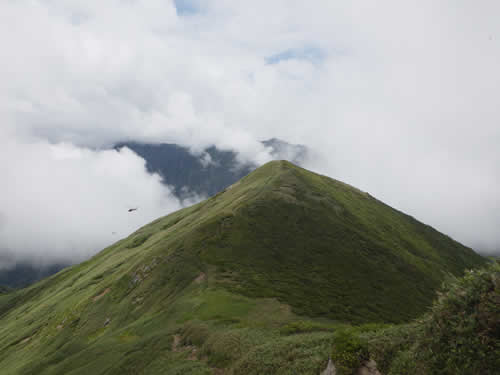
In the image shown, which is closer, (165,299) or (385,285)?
(165,299)

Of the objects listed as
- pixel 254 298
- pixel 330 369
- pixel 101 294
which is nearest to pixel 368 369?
pixel 330 369

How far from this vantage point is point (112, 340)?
150 ft

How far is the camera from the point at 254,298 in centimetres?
4500

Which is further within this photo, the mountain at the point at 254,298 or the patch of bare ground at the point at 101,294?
Result: the patch of bare ground at the point at 101,294

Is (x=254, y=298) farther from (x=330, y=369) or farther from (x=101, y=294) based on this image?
(x=101, y=294)

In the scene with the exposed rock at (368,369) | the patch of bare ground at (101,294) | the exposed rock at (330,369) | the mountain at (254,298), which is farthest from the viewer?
the patch of bare ground at (101,294)

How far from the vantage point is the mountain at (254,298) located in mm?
28328

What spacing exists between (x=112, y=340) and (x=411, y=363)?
45.2m

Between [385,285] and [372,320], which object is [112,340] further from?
[385,285]

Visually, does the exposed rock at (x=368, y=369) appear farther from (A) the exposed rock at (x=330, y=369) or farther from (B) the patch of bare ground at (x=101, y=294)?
(B) the patch of bare ground at (x=101, y=294)

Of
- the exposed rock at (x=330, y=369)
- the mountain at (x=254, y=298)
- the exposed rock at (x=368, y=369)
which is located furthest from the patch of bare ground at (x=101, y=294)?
the exposed rock at (x=368, y=369)

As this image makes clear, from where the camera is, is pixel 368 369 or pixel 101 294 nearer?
pixel 368 369

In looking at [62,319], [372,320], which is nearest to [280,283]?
[372,320]

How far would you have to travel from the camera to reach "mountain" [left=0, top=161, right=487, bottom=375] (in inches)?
1115
